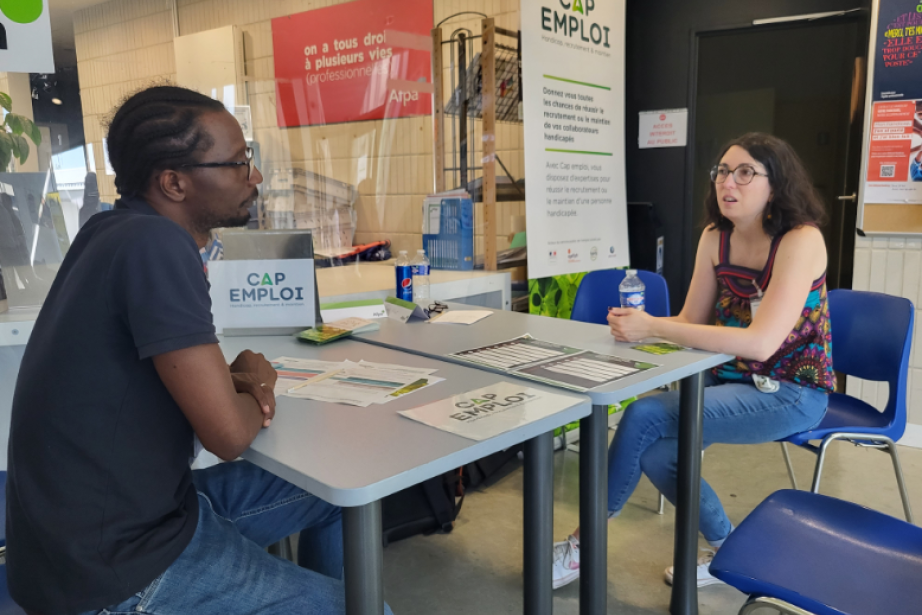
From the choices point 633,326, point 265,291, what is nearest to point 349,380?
point 265,291

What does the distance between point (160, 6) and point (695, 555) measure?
4056 millimetres

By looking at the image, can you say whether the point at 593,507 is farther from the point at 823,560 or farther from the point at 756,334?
the point at 756,334

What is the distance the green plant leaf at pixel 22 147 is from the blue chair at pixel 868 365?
2.50 m

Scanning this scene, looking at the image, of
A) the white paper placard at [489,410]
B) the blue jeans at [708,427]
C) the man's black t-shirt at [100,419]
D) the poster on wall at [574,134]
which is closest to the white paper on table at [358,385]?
the white paper placard at [489,410]

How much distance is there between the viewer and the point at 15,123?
6.95ft

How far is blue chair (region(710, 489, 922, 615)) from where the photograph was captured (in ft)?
3.54

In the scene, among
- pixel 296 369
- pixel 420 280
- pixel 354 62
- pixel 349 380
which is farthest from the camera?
pixel 354 62

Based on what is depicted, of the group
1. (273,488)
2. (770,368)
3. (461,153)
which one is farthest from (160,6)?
(770,368)

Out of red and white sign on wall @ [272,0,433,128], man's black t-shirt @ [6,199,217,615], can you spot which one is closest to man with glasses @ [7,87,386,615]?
man's black t-shirt @ [6,199,217,615]

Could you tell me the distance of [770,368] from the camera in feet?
6.18

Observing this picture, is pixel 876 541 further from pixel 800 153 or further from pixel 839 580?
pixel 800 153

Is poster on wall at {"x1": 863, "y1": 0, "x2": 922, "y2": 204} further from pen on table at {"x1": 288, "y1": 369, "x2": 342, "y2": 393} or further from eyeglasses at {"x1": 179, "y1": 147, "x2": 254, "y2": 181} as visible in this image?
eyeglasses at {"x1": 179, "y1": 147, "x2": 254, "y2": 181}

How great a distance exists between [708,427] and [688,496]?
212 millimetres

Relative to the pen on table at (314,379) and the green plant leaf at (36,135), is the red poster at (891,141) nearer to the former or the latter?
the pen on table at (314,379)
